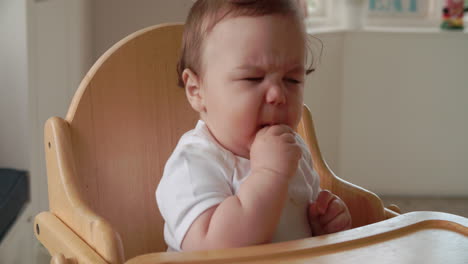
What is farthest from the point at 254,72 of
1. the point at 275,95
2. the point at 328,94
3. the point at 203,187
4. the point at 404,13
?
the point at 404,13

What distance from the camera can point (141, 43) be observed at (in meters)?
0.95

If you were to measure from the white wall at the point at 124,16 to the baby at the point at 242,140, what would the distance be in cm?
74

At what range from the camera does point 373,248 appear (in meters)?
0.64

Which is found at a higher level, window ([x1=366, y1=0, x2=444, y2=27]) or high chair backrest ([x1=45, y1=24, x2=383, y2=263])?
window ([x1=366, y1=0, x2=444, y2=27])

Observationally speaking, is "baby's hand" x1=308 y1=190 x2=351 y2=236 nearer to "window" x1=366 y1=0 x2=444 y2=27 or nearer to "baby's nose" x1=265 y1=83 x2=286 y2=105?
"baby's nose" x1=265 y1=83 x2=286 y2=105

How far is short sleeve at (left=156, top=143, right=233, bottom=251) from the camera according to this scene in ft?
2.35

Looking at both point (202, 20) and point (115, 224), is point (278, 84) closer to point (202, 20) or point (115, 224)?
point (202, 20)

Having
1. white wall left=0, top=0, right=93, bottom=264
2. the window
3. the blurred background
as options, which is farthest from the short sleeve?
the window

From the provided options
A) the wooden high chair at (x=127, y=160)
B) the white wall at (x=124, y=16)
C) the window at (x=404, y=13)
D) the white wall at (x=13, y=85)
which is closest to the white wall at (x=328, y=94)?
the window at (x=404, y=13)

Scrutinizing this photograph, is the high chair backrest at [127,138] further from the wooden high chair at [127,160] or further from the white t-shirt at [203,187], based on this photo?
the white t-shirt at [203,187]

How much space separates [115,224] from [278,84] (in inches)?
13.4

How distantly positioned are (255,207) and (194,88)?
23 cm

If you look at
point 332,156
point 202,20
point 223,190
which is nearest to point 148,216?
point 223,190

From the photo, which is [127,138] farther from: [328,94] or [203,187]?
[328,94]
